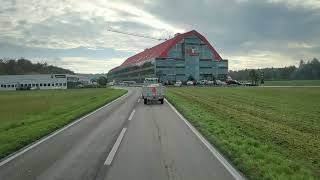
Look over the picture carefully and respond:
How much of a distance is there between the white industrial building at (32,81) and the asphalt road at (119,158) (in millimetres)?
126072

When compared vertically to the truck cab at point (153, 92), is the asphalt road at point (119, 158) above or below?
below

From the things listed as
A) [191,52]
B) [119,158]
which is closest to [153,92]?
[119,158]

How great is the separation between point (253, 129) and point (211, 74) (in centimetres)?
12406

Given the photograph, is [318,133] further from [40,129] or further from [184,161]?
→ [40,129]

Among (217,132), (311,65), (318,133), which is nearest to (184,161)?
(217,132)

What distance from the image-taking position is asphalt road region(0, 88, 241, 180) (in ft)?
26.3

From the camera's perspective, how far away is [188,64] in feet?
445

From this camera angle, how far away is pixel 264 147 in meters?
11.0

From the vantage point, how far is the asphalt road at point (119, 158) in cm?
802

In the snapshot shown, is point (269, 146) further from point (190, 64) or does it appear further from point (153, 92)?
point (190, 64)

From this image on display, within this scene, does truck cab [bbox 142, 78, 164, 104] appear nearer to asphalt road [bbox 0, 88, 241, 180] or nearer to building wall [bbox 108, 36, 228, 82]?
asphalt road [bbox 0, 88, 241, 180]

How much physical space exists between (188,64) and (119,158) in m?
127

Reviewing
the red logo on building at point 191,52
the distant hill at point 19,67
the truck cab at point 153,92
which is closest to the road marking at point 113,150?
the truck cab at point 153,92

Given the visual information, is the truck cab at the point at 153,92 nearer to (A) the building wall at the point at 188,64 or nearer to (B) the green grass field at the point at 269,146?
(B) the green grass field at the point at 269,146
